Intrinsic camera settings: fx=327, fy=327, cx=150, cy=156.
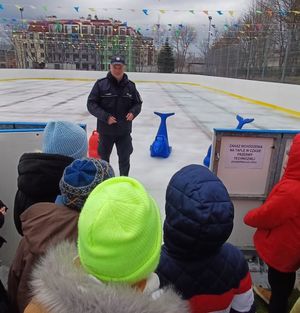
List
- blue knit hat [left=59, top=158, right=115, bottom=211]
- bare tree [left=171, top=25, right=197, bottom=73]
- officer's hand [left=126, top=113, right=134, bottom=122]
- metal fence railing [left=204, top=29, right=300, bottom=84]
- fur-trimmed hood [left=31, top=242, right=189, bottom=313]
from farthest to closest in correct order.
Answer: bare tree [left=171, top=25, right=197, bottom=73], metal fence railing [left=204, top=29, right=300, bottom=84], officer's hand [left=126, top=113, right=134, bottom=122], blue knit hat [left=59, top=158, right=115, bottom=211], fur-trimmed hood [left=31, top=242, right=189, bottom=313]

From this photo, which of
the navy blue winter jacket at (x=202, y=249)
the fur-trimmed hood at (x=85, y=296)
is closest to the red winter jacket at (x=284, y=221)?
the navy blue winter jacket at (x=202, y=249)

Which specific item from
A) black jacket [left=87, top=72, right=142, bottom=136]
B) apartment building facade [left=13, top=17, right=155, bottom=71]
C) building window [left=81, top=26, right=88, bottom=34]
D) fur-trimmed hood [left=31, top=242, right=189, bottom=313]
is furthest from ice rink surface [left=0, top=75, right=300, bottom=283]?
building window [left=81, top=26, right=88, bottom=34]

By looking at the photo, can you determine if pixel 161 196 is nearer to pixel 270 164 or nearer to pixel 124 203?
pixel 270 164

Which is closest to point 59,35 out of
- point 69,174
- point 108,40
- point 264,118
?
point 108,40

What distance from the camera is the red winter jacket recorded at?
1.58m

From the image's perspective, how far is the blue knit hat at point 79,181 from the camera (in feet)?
3.94

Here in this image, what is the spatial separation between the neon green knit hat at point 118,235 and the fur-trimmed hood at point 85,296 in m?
0.04

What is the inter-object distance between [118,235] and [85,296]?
0.15 meters

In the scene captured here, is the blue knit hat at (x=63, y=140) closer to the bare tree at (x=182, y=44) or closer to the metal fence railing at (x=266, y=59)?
the metal fence railing at (x=266, y=59)

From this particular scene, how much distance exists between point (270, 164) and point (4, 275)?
1.96 metres

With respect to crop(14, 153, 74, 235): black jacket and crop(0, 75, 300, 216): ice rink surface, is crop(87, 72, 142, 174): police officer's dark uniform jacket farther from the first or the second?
crop(14, 153, 74, 235): black jacket

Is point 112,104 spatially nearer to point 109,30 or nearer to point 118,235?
point 118,235

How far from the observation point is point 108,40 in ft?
96.0

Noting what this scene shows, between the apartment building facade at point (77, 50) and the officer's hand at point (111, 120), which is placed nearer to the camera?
the officer's hand at point (111, 120)
